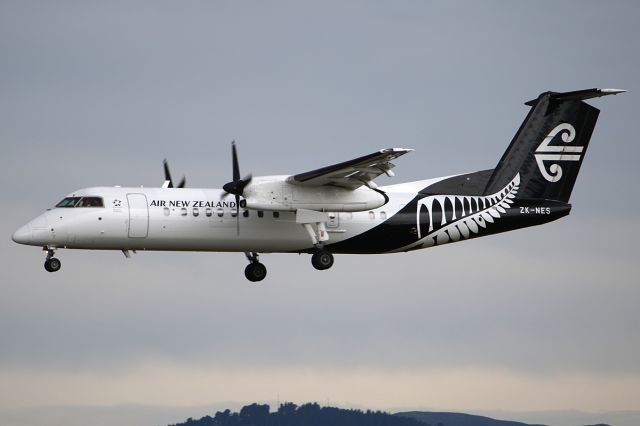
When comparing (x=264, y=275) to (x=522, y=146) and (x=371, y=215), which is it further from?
(x=522, y=146)

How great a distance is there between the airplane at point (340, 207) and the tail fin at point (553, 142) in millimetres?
28

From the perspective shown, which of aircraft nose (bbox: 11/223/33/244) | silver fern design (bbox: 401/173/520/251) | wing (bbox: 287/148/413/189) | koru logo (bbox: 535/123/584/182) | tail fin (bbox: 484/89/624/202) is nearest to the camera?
wing (bbox: 287/148/413/189)

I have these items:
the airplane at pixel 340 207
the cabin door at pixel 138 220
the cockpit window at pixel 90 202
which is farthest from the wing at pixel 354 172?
the cockpit window at pixel 90 202

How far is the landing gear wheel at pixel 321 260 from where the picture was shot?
112ft

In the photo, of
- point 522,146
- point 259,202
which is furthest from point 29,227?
point 522,146

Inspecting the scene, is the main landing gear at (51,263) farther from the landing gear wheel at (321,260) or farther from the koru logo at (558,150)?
the koru logo at (558,150)

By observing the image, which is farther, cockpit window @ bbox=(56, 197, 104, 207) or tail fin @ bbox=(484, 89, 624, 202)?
tail fin @ bbox=(484, 89, 624, 202)

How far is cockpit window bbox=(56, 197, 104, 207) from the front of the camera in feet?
107

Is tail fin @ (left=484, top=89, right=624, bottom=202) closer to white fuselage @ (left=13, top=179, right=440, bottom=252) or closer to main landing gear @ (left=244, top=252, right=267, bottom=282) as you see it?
white fuselage @ (left=13, top=179, right=440, bottom=252)

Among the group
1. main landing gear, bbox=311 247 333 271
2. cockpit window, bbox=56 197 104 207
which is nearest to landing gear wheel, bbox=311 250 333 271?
main landing gear, bbox=311 247 333 271

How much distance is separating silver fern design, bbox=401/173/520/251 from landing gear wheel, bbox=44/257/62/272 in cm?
923

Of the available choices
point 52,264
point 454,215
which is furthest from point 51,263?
point 454,215

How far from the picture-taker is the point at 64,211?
32719 mm

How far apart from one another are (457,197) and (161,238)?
27.2 feet
